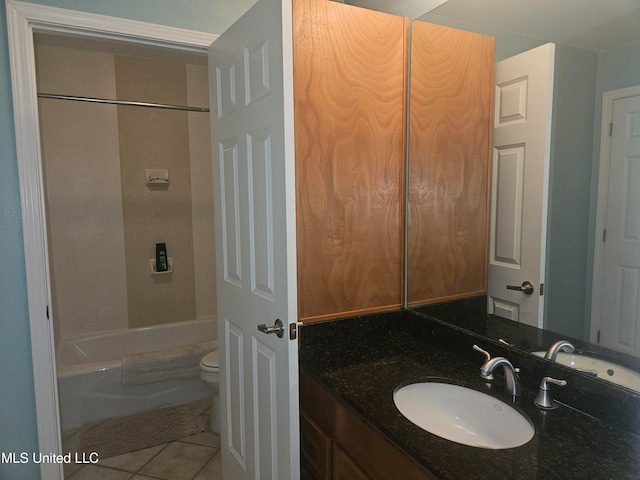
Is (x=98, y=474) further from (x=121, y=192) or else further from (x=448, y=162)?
(x=448, y=162)

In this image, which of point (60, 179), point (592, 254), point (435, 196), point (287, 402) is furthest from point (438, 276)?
point (60, 179)

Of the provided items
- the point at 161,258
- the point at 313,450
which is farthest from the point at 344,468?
the point at 161,258

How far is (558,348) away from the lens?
4.09 feet

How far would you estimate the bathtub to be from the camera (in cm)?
264

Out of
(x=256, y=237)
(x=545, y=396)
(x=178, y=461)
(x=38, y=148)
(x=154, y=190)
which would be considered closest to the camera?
(x=545, y=396)

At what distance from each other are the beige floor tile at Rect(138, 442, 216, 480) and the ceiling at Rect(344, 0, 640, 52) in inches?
95.6

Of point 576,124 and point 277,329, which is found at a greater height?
point 576,124

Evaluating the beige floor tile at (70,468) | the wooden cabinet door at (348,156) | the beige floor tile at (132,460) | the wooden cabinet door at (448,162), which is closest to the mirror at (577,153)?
the wooden cabinet door at (448,162)

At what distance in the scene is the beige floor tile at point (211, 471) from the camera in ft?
7.18

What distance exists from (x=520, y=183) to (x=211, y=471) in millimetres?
2023

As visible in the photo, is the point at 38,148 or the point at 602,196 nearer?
the point at 602,196

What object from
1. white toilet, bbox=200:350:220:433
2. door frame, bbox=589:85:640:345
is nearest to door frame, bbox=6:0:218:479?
white toilet, bbox=200:350:220:433

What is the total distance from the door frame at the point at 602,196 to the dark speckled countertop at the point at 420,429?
243 mm

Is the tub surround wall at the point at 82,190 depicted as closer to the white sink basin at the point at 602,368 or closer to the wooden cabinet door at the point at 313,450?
the wooden cabinet door at the point at 313,450
